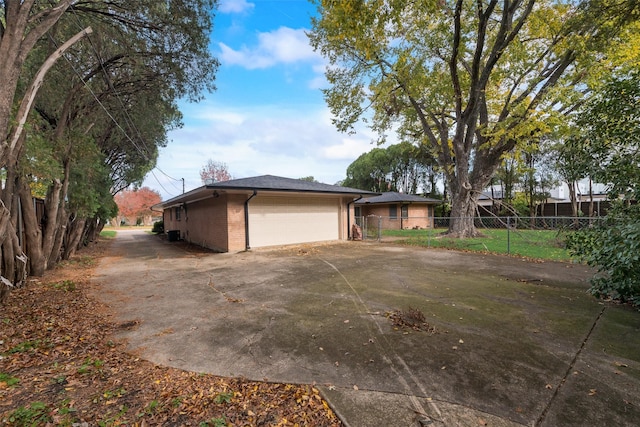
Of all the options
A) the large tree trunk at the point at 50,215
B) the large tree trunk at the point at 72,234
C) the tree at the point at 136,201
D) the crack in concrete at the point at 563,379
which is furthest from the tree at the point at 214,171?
the crack in concrete at the point at 563,379

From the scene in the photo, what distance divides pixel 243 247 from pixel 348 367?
8.77m

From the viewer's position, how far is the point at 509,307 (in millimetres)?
4141

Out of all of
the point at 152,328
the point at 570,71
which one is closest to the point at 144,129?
the point at 152,328

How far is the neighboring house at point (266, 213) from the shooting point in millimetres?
10422

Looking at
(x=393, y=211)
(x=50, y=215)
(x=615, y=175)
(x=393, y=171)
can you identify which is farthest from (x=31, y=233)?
(x=393, y=171)

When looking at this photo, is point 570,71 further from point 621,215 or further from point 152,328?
point 152,328

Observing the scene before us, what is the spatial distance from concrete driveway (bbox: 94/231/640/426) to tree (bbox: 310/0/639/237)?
7016 millimetres

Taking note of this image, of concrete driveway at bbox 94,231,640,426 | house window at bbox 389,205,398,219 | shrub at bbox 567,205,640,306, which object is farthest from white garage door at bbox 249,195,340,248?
house window at bbox 389,205,398,219

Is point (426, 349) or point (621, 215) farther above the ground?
point (621, 215)

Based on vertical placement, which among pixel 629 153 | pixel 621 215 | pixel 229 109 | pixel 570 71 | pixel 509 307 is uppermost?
pixel 570 71

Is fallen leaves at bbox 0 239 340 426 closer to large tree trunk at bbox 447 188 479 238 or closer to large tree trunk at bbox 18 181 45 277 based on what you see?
large tree trunk at bbox 18 181 45 277

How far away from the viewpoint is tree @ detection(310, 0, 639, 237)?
10.2 metres

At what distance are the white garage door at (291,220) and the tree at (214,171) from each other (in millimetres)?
26893

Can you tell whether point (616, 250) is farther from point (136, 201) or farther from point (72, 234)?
point (136, 201)
